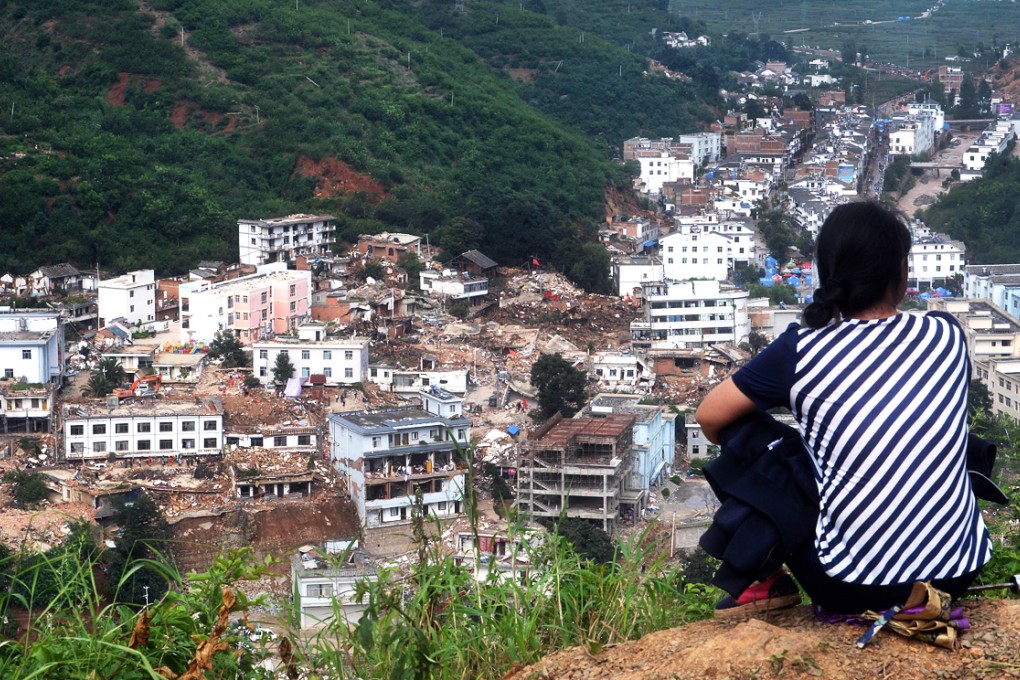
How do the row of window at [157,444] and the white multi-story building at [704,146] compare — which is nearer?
the row of window at [157,444]

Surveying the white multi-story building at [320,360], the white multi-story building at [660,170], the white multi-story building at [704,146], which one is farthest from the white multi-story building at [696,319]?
the white multi-story building at [704,146]

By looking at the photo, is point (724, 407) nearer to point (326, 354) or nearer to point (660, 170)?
point (326, 354)

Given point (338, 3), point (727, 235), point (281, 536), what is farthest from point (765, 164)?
point (281, 536)

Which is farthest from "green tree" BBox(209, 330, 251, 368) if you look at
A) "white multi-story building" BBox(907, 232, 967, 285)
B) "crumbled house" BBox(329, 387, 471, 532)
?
"white multi-story building" BBox(907, 232, 967, 285)

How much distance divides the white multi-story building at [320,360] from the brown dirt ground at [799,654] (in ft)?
28.2

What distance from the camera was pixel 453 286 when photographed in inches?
491

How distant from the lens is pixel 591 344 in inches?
454

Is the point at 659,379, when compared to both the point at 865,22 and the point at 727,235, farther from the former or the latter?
the point at 865,22

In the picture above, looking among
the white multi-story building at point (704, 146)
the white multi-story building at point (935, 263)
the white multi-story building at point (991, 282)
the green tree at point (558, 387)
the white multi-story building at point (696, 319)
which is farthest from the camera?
the white multi-story building at point (704, 146)

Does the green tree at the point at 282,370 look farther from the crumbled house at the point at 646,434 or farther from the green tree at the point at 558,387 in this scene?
the crumbled house at the point at 646,434

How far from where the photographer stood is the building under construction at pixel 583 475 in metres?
7.66

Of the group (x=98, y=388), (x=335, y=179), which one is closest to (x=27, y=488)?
(x=98, y=388)

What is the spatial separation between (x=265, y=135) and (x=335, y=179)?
3.65 feet

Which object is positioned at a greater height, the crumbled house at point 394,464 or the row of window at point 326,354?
the row of window at point 326,354
